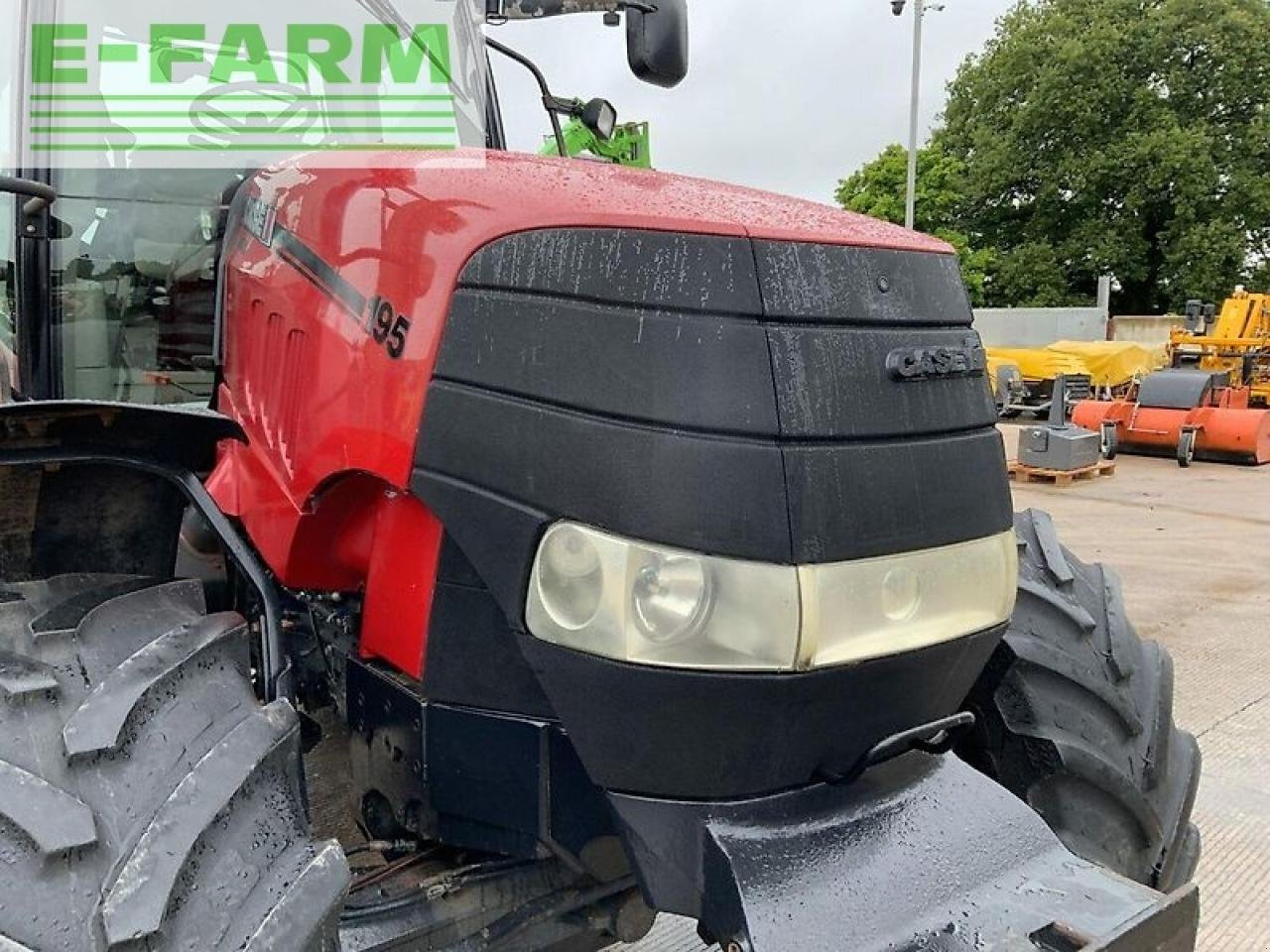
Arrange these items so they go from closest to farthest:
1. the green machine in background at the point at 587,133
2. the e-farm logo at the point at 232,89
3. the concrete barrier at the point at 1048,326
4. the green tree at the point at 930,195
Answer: the e-farm logo at the point at 232,89
the green machine in background at the point at 587,133
the concrete barrier at the point at 1048,326
the green tree at the point at 930,195

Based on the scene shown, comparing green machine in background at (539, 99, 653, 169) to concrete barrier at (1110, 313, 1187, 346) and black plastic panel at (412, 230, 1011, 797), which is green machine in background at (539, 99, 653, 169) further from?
concrete barrier at (1110, 313, 1187, 346)

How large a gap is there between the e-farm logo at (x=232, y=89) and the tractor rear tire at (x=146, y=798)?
123cm

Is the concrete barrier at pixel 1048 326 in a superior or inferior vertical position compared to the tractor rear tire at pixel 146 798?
superior

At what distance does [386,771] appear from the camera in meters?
1.82

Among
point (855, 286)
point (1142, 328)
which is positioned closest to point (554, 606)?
point (855, 286)

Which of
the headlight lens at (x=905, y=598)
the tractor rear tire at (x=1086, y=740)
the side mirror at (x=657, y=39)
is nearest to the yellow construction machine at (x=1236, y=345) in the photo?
the tractor rear tire at (x=1086, y=740)

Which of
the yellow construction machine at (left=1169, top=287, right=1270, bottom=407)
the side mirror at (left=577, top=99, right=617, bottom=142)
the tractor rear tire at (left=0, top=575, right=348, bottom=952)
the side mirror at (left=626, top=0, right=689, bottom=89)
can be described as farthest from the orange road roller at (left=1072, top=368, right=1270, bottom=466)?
the tractor rear tire at (left=0, top=575, right=348, bottom=952)

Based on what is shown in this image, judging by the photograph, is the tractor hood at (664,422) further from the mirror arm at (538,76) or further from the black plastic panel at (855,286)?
the mirror arm at (538,76)

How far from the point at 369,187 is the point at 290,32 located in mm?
880

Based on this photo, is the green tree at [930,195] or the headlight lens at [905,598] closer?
the headlight lens at [905,598]

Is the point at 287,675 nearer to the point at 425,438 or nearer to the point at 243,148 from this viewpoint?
the point at 425,438

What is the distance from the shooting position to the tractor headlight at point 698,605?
1385mm

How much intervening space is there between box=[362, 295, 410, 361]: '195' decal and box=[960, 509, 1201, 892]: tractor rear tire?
4.06ft

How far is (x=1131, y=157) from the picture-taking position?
30.2 metres
